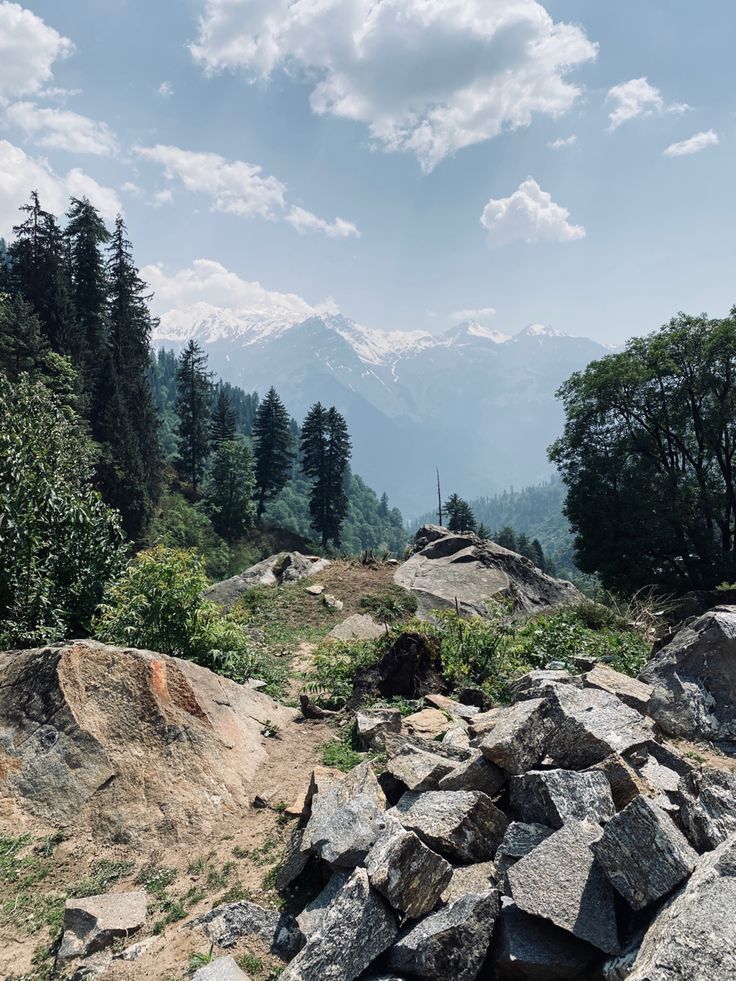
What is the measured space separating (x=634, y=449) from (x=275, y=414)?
40.6 metres

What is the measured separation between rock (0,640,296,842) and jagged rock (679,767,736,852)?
4.75 meters

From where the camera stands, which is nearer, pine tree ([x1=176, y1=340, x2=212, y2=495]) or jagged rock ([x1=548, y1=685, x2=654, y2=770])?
jagged rock ([x1=548, y1=685, x2=654, y2=770])

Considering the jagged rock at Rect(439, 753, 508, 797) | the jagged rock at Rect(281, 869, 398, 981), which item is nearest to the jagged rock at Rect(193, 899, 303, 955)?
the jagged rock at Rect(281, 869, 398, 981)

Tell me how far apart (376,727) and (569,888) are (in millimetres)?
4061

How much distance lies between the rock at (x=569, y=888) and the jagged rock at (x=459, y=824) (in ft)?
2.28

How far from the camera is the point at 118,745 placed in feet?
22.2

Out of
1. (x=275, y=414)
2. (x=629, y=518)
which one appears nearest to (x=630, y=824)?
(x=629, y=518)

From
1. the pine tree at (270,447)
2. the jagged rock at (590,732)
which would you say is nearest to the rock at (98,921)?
the jagged rock at (590,732)

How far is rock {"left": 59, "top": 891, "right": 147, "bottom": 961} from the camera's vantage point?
4.64 metres

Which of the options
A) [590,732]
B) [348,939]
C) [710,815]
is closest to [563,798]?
[590,732]

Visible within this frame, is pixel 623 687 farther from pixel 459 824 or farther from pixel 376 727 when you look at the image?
pixel 459 824

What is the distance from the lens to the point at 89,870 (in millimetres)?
5664

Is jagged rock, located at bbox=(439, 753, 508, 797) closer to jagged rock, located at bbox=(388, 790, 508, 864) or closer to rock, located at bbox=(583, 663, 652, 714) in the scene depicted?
jagged rock, located at bbox=(388, 790, 508, 864)

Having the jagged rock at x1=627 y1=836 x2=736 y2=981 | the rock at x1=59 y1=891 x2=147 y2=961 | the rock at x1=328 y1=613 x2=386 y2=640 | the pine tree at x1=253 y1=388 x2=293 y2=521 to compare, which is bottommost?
the rock at x1=328 y1=613 x2=386 y2=640
